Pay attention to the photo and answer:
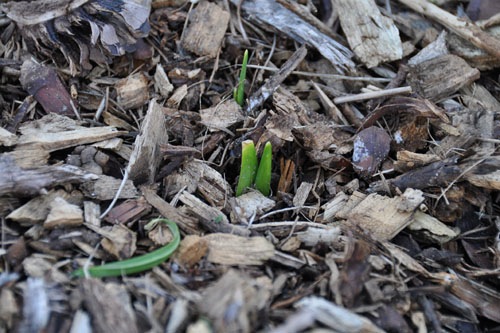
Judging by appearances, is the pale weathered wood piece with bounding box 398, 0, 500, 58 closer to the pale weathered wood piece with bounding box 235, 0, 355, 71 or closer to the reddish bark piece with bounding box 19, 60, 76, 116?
the pale weathered wood piece with bounding box 235, 0, 355, 71

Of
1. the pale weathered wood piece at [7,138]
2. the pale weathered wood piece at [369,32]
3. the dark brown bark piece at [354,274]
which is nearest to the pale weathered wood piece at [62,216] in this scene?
the pale weathered wood piece at [7,138]

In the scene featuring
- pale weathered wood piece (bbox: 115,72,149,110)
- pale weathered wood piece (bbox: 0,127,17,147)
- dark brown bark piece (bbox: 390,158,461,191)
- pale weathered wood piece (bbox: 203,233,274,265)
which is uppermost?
pale weathered wood piece (bbox: 0,127,17,147)

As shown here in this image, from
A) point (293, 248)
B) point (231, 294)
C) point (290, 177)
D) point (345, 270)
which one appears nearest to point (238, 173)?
point (290, 177)

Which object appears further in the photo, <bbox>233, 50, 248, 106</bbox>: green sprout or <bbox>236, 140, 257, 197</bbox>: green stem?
<bbox>233, 50, 248, 106</bbox>: green sprout

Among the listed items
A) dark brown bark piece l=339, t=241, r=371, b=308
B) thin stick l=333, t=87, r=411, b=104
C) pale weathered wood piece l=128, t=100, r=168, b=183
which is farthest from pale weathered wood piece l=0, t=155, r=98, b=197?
thin stick l=333, t=87, r=411, b=104

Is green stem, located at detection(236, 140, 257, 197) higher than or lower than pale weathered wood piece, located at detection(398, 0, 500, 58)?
lower

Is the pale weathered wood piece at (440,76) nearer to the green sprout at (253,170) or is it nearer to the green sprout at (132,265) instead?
the green sprout at (253,170)
